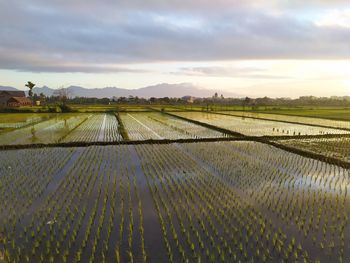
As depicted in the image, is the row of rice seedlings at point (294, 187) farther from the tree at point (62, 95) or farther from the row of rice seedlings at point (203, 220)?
the tree at point (62, 95)

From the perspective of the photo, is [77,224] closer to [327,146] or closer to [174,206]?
[174,206]

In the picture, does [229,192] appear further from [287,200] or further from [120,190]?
[120,190]

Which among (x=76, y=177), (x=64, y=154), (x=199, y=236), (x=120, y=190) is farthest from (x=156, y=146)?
(x=199, y=236)

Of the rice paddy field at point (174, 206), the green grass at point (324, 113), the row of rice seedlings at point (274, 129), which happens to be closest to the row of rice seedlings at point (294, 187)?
the rice paddy field at point (174, 206)

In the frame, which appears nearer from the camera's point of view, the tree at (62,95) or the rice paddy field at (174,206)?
the rice paddy field at (174,206)

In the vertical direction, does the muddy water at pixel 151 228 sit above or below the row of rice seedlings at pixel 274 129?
below

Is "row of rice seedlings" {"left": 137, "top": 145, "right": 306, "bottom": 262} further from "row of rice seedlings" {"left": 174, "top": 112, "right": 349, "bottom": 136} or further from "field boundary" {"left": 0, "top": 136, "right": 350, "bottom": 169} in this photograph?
"row of rice seedlings" {"left": 174, "top": 112, "right": 349, "bottom": 136}

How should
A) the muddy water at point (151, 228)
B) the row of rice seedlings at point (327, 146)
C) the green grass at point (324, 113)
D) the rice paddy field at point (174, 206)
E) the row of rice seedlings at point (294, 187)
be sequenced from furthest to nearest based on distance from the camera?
the green grass at point (324, 113) < the row of rice seedlings at point (327, 146) < the row of rice seedlings at point (294, 187) < the rice paddy field at point (174, 206) < the muddy water at point (151, 228)

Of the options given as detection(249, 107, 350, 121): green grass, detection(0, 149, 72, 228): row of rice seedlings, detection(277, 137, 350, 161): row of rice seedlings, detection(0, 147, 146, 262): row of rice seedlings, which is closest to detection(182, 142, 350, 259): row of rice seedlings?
detection(277, 137, 350, 161): row of rice seedlings
